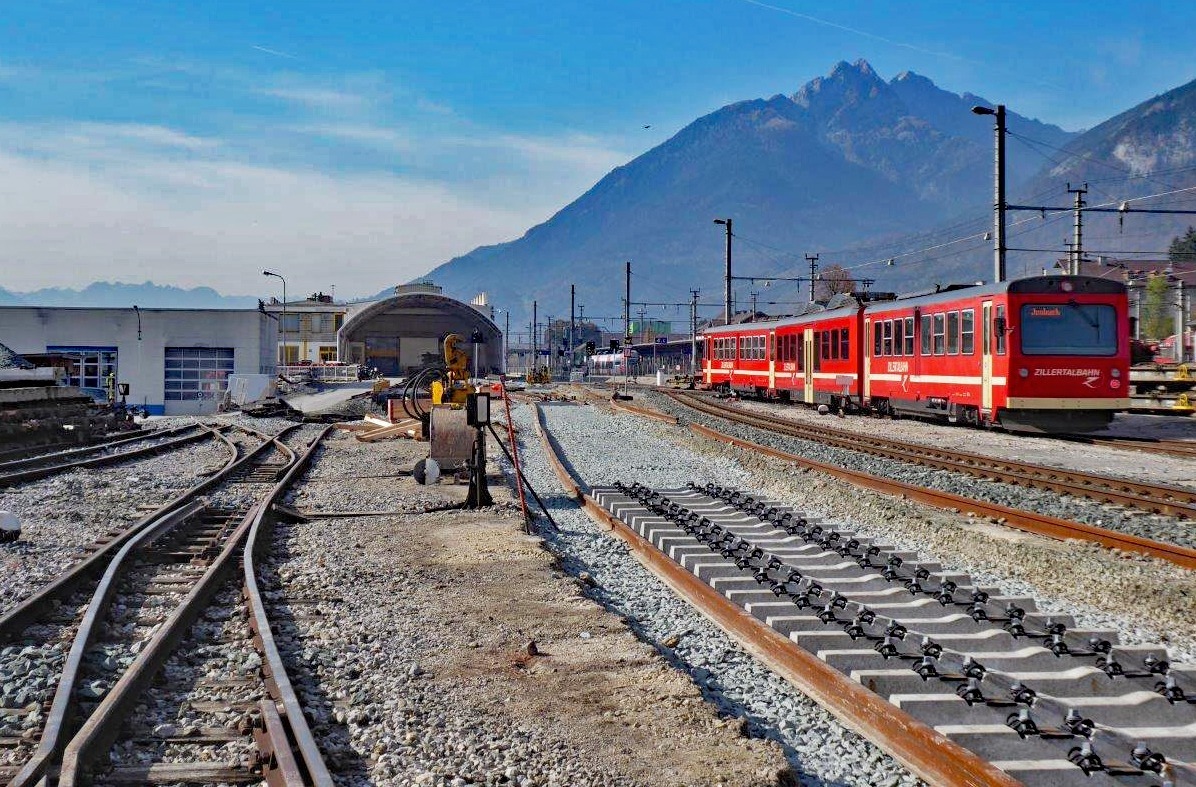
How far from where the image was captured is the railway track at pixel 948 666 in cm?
416

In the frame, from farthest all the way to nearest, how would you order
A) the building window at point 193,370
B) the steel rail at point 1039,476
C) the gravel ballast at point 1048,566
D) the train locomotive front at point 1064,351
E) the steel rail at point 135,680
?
1. the building window at point 193,370
2. the train locomotive front at point 1064,351
3. the steel rail at point 1039,476
4. the gravel ballast at point 1048,566
5. the steel rail at point 135,680

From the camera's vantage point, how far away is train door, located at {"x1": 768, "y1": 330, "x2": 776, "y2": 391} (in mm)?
34906

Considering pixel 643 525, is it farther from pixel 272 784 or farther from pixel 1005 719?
→ pixel 272 784

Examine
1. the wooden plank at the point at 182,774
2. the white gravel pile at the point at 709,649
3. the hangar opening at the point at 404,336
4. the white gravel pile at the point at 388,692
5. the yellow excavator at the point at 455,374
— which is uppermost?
the hangar opening at the point at 404,336

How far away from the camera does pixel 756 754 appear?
14.1 ft

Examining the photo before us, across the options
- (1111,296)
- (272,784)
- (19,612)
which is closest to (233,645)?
(19,612)

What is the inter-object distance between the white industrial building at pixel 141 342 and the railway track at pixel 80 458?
24121 millimetres

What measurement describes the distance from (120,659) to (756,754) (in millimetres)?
3646

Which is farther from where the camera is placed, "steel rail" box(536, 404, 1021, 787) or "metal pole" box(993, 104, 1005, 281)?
"metal pole" box(993, 104, 1005, 281)

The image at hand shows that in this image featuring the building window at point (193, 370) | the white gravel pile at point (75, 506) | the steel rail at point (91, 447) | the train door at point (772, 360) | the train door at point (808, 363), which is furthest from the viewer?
the building window at point (193, 370)

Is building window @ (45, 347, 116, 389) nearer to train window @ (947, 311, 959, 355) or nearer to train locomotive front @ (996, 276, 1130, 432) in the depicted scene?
train window @ (947, 311, 959, 355)

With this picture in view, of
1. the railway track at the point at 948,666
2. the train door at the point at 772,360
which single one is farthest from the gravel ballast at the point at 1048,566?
the train door at the point at 772,360

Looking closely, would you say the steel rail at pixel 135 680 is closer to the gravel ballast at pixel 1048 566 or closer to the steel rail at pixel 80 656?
the steel rail at pixel 80 656

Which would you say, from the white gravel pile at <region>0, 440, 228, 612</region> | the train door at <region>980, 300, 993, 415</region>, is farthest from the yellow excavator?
the train door at <region>980, 300, 993, 415</region>
